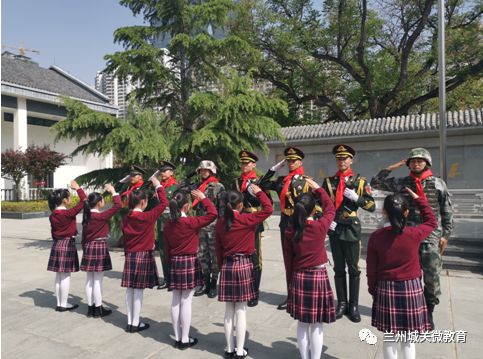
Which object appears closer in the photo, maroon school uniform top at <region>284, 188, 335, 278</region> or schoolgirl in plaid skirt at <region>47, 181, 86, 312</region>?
maroon school uniform top at <region>284, 188, 335, 278</region>

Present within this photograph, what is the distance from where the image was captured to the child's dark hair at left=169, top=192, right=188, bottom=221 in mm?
3834

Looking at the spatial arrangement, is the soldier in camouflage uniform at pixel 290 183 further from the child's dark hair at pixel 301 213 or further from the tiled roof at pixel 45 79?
the tiled roof at pixel 45 79

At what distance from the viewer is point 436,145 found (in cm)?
1411

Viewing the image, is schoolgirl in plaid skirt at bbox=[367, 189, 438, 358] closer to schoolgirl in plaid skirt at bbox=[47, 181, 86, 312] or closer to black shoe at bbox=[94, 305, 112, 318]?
black shoe at bbox=[94, 305, 112, 318]

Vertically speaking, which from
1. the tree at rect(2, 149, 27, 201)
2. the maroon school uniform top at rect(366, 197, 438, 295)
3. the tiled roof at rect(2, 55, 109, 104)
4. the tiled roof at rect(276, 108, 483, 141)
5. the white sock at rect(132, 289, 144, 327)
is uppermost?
the tiled roof at rect(2, 55, 109, 104)

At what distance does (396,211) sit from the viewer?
2824mm

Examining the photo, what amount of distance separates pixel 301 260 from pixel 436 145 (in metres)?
12.9

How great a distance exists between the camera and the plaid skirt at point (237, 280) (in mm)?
3531

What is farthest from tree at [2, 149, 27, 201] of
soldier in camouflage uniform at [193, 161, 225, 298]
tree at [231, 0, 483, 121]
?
soldier in camouflage uniform at [193, 161, 225, 298]

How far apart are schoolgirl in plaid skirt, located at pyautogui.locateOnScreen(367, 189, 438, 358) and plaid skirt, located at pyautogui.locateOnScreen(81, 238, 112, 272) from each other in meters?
3.18

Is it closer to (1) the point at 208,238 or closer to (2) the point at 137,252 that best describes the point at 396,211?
(2) the point at 137,252

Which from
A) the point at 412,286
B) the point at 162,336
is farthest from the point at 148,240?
the point at 412,286

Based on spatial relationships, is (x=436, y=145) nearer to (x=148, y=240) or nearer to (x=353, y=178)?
(x=353, y=178)

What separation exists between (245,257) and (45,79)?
2645 centimetres
